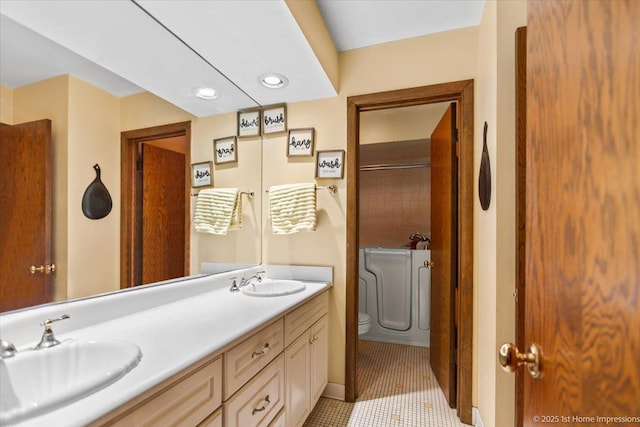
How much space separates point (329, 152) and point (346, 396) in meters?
1.61

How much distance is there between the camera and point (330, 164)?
2035 millimetres

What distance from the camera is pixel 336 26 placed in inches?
72.8

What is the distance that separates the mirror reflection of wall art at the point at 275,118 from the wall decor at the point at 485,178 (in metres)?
1.26

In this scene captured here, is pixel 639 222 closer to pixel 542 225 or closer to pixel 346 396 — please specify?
pixel 542 225

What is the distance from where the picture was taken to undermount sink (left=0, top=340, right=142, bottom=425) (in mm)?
662

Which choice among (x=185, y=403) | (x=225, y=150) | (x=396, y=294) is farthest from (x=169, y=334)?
(x=396, y=294)

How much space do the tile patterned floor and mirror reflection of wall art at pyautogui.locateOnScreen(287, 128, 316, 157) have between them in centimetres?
165

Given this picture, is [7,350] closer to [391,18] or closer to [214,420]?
[214,420]

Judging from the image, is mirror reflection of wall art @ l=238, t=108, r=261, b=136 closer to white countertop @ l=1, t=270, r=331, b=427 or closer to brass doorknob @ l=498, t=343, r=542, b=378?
white countertop @ l=1, t=270, r=331, b=427

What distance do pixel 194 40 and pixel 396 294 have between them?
8.68 ft

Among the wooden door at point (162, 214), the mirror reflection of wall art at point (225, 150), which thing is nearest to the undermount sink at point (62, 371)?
the wooden door at point (162, 214)

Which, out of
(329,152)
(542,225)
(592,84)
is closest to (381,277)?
(329,152)

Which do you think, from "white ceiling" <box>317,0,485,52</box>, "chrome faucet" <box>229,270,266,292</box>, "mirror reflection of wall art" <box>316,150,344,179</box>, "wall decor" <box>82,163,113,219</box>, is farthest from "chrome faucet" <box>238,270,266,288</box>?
"white ceiling" <box>317,0,485,52</box>

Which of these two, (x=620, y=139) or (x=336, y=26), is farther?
(x=336, y=26)
